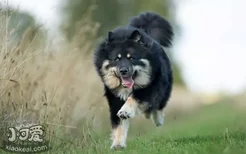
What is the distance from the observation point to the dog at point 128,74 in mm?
7699

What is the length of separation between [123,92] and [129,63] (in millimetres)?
436

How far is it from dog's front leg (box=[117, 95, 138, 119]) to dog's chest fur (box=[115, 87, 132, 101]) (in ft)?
0.68

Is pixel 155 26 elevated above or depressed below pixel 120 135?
above

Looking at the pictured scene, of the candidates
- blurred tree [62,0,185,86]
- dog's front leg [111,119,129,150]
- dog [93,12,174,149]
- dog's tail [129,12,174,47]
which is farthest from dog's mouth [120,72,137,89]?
blurred tree [62,0,185,86]

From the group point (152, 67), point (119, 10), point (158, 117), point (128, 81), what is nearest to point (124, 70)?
point (128, 81)

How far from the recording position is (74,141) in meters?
8.06

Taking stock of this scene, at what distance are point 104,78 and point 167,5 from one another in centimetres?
2713

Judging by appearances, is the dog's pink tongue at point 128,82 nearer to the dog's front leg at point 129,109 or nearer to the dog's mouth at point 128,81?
the dog's mouth at point 128,81

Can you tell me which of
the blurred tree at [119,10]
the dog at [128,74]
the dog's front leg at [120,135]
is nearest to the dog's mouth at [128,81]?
the dog at [128,74]

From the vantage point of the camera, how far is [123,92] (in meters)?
7.90

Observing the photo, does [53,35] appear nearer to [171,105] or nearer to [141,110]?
[141,110]

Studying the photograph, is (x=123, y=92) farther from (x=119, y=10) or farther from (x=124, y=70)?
(x=119, y=10)

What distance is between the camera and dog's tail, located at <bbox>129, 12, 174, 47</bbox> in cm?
911

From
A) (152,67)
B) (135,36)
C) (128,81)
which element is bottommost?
(128,81)
